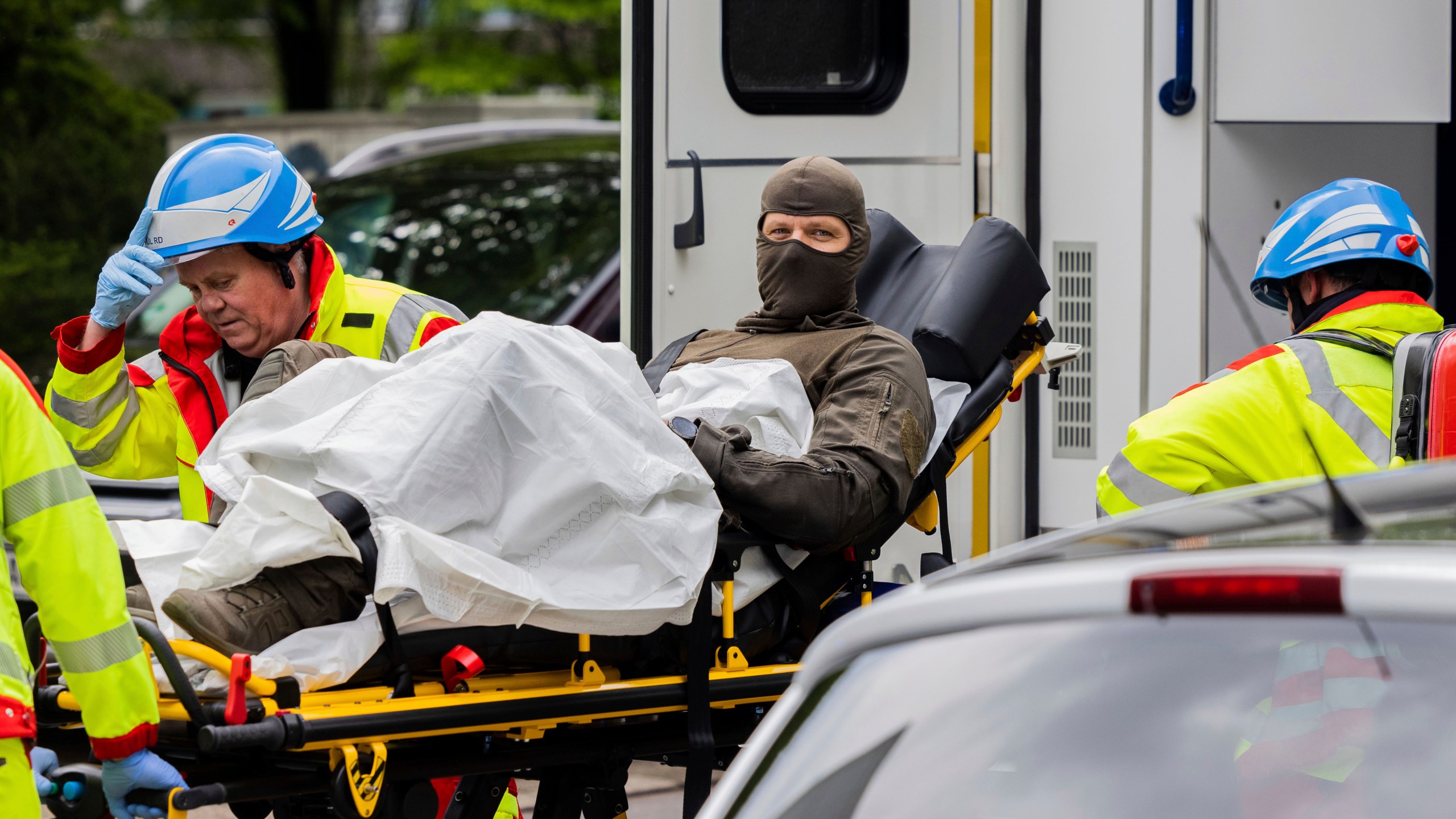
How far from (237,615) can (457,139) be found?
22.9ft

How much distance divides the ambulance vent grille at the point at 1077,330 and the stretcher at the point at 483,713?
0.93m

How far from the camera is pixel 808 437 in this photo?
3.86 metres

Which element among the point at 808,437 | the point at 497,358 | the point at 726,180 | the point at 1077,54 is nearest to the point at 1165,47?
the point at 1077,54

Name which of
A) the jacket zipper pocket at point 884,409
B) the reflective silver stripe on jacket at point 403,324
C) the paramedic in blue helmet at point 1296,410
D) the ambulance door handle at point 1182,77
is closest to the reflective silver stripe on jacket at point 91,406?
the reflective silver stripe on jacket at point 403,324

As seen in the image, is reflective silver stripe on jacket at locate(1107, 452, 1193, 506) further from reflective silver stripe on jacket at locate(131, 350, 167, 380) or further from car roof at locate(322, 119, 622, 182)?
car roof at locate(322, 119, 622, 182)

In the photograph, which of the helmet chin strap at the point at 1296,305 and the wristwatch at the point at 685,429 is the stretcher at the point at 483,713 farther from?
the helmet chin strap at the point at 1296,305

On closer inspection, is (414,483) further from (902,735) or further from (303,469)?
(902,735)

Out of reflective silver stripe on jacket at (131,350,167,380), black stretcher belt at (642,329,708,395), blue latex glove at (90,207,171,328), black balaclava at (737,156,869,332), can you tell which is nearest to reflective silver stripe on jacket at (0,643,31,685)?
blue latex glove at (90,207,171,328)

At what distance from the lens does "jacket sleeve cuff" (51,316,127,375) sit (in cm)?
370

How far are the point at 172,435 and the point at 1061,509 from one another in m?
2.64

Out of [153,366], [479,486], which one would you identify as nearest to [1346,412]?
[479,486]

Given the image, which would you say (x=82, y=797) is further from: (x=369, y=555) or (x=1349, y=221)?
(x=1349, y=221)

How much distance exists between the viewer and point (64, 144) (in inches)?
476

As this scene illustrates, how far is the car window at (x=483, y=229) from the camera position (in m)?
6.90
